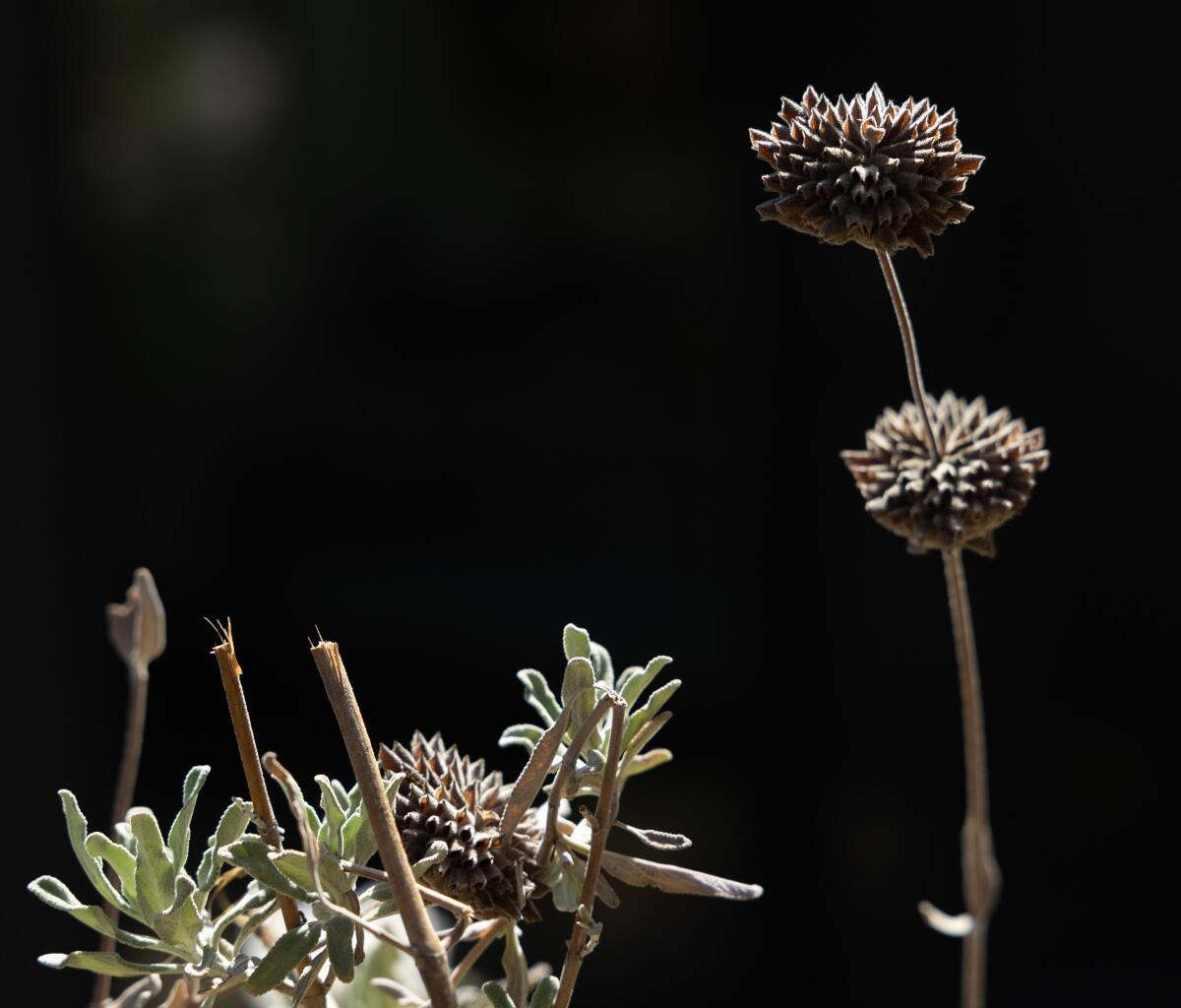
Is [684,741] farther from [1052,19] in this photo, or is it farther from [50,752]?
[1052,19]

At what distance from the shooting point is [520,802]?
0.25 m

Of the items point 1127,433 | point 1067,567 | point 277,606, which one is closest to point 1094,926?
point 1067,567

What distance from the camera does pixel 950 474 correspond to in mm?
325

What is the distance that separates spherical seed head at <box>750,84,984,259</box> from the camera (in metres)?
0.25

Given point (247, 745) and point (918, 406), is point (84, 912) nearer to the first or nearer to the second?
point (247, 745)

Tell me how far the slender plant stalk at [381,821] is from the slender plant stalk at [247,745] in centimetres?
1

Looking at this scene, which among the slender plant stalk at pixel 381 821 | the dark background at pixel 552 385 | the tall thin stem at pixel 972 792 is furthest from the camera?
the dark background at pixel 552 385

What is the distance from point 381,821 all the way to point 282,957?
4cm

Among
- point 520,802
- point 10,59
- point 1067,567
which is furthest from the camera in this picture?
point 1067,567

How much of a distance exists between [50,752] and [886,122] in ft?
5.19

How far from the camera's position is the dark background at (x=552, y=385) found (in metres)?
1.67

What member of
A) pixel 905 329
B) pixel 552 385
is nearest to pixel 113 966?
pixel 905 329

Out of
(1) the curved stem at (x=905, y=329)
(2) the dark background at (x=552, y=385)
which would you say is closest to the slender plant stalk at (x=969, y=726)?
(1) the curved stem at (x=905, y=329)

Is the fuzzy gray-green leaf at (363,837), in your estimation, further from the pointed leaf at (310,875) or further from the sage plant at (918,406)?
the sage plant at (918,406)
